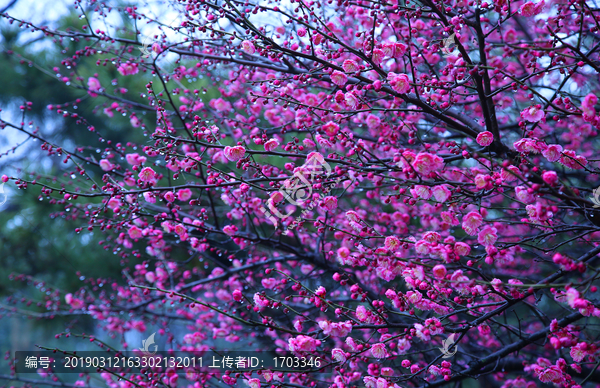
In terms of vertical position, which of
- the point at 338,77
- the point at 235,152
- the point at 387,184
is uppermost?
the point at 338,77

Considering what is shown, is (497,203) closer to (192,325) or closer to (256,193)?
(256,193)

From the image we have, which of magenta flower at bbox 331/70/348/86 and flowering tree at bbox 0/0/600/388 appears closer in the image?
flowering tree at bbox 0/0/600/388

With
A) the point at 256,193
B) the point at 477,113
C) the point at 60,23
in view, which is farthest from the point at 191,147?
the point at 60,23

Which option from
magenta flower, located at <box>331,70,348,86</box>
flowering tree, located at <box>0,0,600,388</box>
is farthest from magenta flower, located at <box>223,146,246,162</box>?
magenta flower, located at <box>331,70,348,86</box>

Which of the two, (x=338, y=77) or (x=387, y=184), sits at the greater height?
(x=338, y=77)

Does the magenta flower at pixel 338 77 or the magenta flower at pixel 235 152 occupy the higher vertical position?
the magenta flower at pixel 338 77

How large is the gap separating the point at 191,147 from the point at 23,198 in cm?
279

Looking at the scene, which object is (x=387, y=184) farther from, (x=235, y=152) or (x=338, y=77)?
(x=235, y=152)

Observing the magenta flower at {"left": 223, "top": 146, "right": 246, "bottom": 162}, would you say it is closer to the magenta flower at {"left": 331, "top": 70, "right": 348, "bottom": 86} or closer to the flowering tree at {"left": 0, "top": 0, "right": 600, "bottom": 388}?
the flowering tree at {"left": 0, "top": 0, "right": 600, "bottom": 388}

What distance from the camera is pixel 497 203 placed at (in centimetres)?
380

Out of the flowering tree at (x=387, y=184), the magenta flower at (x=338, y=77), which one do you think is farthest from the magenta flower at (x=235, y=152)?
the magenta flower at (x=338, y=77)

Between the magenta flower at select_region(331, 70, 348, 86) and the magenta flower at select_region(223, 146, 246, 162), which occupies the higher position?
the magenta flower at select_region(331, 70, 348, 86)

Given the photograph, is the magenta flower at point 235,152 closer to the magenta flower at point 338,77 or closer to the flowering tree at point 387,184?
the flowering tree at point 387,184

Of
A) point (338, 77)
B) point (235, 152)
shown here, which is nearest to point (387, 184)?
point (338, 77)
